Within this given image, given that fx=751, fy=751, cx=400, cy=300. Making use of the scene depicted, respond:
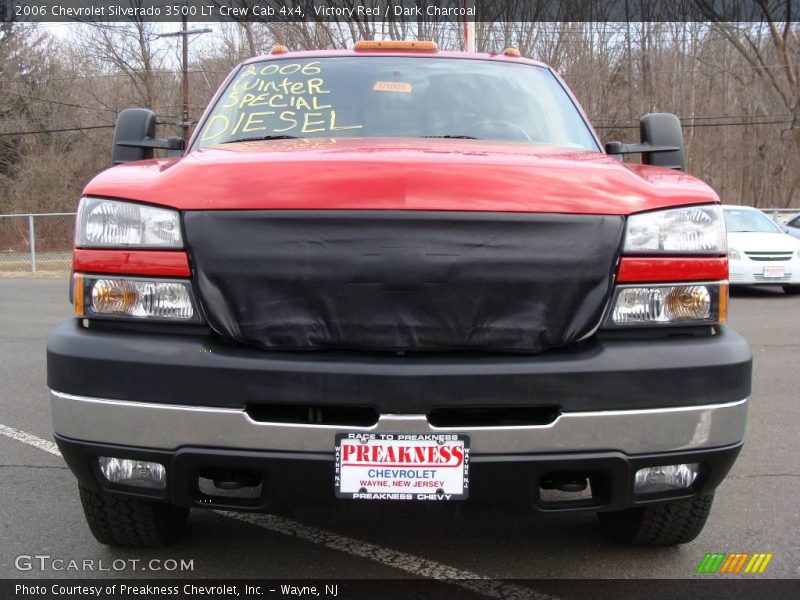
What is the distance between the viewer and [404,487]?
2.08 metres

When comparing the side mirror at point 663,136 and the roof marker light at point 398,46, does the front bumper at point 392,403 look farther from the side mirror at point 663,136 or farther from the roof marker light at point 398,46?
the roof marker light at point 398,46

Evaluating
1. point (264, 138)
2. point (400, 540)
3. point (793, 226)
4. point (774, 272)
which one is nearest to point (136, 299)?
point (264, 138)

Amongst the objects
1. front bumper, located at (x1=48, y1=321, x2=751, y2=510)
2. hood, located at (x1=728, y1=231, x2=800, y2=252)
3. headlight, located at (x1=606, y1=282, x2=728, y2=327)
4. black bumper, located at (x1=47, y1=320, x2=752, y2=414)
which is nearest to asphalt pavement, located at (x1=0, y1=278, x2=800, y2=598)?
front bumper, located at (x1=48, y1=321, x2=751, y2=510)

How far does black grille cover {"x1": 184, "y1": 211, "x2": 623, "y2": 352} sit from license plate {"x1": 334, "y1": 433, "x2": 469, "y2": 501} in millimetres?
258

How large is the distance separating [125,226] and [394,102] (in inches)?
64.5

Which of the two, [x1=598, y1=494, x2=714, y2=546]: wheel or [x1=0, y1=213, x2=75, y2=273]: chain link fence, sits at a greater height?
[x1=598, y1=494, x2=714, y2=546]: wheel

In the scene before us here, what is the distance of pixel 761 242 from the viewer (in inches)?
483

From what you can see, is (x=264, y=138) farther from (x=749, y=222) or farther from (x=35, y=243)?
(x=35, y=243)

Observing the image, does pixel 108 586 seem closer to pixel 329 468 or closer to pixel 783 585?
pixel 329 468

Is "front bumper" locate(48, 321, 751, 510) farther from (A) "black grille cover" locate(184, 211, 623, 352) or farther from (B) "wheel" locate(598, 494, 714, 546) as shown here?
(B) "wheel" locate(598, 494, 714, 546)

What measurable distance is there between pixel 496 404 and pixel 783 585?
1.44 metres

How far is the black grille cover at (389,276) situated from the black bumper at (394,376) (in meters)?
0.06

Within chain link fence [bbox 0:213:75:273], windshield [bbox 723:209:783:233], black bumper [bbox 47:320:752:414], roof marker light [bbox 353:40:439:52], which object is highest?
roof marker light [bbox 353:40:439:52]

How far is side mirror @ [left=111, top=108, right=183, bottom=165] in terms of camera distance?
11.3 feet
